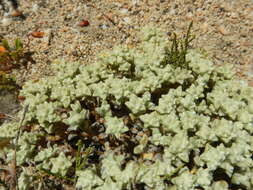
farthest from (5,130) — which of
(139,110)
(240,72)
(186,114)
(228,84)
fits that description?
(240,72)

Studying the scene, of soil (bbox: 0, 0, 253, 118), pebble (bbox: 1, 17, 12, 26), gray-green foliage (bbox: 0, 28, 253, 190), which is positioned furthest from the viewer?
pebble (bbox: 1, 17, 12, 26)

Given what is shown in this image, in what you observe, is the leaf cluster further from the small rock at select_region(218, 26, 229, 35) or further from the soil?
the small rock at select_region(218, 26, 229, 35)

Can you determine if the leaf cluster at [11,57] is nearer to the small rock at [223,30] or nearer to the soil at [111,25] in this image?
the soil at [111,25]

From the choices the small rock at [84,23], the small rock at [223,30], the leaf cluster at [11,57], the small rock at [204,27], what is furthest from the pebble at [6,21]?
the small rock at [223,30]

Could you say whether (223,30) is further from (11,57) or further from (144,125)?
(11,57)

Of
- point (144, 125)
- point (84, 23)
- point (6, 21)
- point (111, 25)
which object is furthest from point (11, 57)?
point (144, 125)

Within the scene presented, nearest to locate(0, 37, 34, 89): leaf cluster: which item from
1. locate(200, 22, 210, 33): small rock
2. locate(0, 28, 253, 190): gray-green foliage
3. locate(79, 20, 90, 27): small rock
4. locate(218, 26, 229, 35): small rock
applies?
locate(0, 28, 253, 190): gray-green foliage

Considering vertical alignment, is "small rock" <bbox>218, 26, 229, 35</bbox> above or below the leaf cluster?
above
